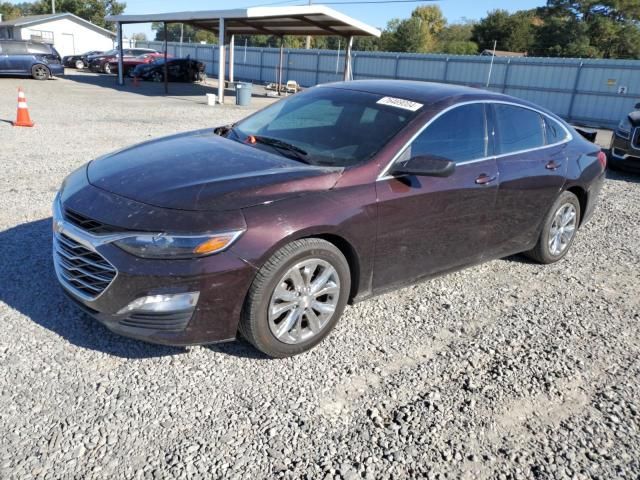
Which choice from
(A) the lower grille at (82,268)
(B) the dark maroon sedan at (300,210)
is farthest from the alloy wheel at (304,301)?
(A) the lower grille at (82,268)

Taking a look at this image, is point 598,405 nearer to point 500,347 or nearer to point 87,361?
point 500,347

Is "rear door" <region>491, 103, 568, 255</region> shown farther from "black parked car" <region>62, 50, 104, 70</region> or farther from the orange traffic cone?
"black parked car" <region>62, 50, 104, 70</region>

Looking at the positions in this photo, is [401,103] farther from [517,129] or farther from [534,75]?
[534,75]

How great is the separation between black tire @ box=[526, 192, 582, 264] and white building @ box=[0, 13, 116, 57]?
45.9m

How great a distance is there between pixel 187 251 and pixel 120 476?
111cm

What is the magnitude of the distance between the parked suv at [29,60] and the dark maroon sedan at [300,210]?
80.7 ft

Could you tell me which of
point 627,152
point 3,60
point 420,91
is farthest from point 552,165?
point 3,60

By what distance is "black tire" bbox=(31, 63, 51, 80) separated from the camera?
25.1 m

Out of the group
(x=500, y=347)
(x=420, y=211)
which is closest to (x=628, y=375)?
(x=500, y=347)

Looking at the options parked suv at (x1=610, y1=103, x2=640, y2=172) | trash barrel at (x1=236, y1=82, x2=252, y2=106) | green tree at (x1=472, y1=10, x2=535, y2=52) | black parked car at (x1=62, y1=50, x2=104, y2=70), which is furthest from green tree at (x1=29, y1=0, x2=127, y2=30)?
parked suv at (x1=610, y1=103, x2=640, y2=172)

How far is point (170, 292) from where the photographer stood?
9.49 ft

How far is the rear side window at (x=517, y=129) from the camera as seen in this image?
4.42 m

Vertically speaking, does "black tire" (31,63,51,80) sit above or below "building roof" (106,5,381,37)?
below

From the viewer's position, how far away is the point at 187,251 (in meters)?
2.88
